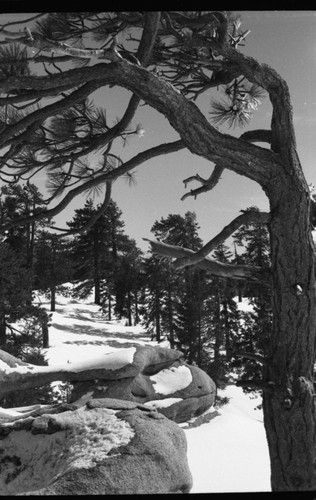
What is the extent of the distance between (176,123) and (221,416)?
11605 mm

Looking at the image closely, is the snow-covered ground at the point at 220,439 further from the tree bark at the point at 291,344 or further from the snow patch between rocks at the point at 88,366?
the tree bark at the point at 291,344

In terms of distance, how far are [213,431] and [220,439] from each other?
701 mm

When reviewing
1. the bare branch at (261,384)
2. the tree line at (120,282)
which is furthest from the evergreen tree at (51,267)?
the bare branch at (261,384)

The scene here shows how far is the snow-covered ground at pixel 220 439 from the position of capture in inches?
273

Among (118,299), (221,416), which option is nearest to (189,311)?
(118,299)

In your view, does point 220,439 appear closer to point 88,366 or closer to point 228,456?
point 228,456

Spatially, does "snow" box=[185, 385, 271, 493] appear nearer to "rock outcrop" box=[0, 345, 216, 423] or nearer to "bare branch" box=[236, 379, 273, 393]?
"rock outcrop" box=[0, 345, 216, 423]

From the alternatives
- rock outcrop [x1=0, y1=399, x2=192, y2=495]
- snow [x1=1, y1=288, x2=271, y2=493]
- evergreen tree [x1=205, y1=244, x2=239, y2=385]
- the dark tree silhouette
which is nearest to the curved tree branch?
the dark tree silhouette

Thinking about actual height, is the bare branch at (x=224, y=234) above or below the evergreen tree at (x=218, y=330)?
above

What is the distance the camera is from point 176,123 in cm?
232

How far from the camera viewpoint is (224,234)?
2.71 m

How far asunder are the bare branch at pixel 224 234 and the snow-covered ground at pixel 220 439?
5118mm

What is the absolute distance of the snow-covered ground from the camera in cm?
694

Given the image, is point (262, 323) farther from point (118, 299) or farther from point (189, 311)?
point (118, 299)
